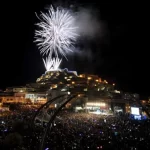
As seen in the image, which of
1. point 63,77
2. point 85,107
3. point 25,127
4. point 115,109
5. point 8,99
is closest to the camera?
point 25,127

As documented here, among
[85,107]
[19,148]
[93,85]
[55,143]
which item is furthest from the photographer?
[93,85]

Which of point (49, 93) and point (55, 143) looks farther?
point (49, 93)

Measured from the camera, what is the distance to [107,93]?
84500 mm

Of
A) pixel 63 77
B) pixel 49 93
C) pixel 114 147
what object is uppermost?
pixel 63 77

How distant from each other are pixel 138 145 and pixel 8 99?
7652 cm

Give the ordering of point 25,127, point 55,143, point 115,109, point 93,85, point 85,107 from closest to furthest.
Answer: point 55,143
point 25,127
point 115,109
point 85,107
point 93,85

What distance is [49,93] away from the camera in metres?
83.6

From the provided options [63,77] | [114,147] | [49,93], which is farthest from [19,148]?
[63,77]

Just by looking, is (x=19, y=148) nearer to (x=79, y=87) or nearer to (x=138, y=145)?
(x=138, y=145)

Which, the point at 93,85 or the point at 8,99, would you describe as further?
the point at 93,85

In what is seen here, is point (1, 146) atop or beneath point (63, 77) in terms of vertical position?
beneath

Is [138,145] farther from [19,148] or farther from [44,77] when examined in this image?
[44,77]

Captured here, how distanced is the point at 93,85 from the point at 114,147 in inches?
3057

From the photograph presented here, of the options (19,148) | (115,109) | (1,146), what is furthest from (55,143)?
(115,109)
